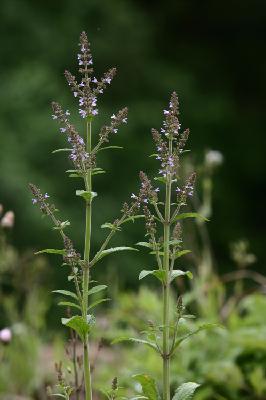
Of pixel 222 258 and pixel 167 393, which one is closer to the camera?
pixel 167 393

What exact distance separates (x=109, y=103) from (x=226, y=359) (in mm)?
6827

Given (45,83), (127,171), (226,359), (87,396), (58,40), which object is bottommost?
(87,396)

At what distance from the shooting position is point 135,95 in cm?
1003

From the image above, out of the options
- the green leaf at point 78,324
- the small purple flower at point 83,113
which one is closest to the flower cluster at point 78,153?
the small purple flower at point 83,113

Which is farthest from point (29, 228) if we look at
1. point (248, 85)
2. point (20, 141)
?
point (248, 85)

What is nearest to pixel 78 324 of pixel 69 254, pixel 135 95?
pixel 69 254

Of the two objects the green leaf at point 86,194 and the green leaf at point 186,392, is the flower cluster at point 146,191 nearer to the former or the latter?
the green leaf at point 86,194

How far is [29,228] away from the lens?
27.4ft

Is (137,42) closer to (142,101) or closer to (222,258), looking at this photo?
(142,101)

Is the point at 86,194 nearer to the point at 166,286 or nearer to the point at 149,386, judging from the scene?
the point at 166,286

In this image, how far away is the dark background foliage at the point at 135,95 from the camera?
28.4ft

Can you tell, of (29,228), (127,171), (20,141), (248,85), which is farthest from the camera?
(248,85)

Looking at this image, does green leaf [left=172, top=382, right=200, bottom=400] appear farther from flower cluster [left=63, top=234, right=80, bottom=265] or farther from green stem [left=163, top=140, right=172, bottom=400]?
flower cluster [left=63, top=234, right=80, bottom=265]

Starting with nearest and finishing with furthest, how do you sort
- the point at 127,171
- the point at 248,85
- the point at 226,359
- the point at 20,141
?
the point at 226,359 → the point at 20,141 → the point at 127,171 → the point at 248,85
